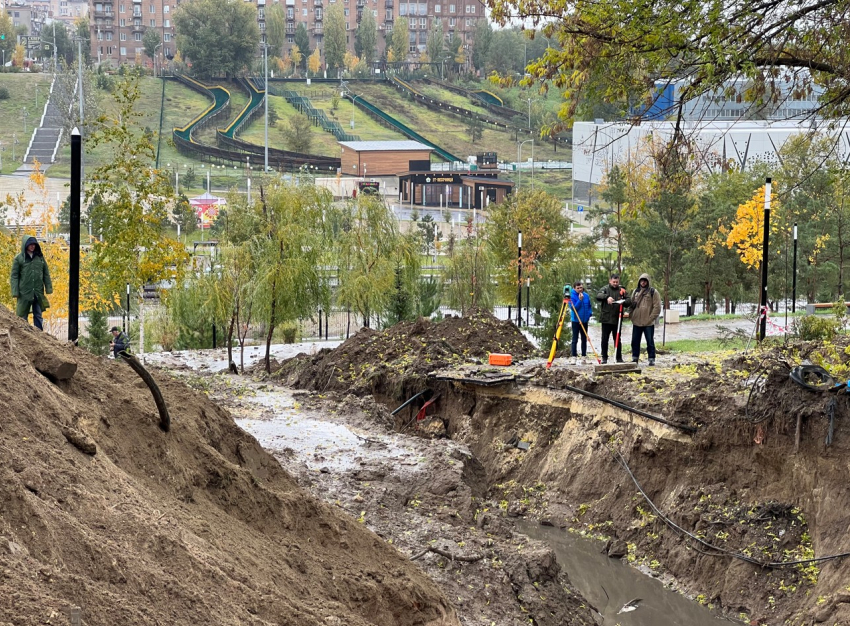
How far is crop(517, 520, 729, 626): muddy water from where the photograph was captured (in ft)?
41.7

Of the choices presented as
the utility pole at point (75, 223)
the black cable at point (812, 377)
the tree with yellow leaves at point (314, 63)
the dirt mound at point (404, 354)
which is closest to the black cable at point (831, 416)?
the black cable at point (812, 377)

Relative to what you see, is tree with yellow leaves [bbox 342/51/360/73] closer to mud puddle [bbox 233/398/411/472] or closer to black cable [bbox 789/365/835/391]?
mud puddle [bbox 233/398/411/472]

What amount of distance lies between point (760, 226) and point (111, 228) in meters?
22.4

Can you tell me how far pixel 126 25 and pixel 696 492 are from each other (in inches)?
5952

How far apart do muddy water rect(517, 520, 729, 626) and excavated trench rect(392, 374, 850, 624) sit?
0.36 feet

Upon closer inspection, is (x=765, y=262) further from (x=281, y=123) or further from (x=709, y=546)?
(x=281, y=123)

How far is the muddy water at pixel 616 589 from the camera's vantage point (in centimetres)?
1272

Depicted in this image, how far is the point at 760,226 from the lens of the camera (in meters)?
34.7

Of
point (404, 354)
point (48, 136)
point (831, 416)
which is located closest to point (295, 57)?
point (48, 136)

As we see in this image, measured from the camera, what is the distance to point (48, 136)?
334 ft

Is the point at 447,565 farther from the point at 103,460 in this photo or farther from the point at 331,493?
the point at 103,460

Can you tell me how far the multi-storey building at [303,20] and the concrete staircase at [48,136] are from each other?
33.5m

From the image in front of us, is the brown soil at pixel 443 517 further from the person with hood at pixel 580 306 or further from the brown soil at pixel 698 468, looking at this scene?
the person with hood at pixel 580 306

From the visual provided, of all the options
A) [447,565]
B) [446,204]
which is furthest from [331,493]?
[446,204]
